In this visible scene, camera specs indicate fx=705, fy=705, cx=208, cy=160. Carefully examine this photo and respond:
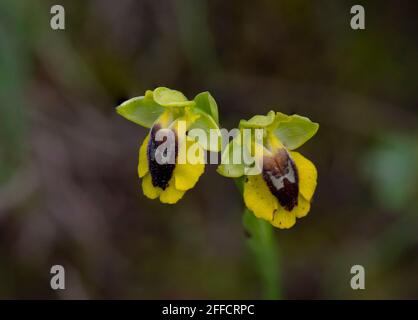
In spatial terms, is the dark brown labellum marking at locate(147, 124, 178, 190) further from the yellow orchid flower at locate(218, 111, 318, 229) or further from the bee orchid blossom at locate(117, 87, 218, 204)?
the yellow orchid flower at locate(218, 111, 318, 229)

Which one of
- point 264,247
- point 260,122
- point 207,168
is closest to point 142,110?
point 260,122

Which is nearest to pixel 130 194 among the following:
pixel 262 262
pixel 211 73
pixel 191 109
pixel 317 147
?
pixel 211 73

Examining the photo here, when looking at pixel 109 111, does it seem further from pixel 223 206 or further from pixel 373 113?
pixel 373 113

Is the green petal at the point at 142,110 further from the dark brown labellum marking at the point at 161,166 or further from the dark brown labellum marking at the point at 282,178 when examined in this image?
the dark brown labellum marking at the point at 282,178

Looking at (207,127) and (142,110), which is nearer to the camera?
(207,127)

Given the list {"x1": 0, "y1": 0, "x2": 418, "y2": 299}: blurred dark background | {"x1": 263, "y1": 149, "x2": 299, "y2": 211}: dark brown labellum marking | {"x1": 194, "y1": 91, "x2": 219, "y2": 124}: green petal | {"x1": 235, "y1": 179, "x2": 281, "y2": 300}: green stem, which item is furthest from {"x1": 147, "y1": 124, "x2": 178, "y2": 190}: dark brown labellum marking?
{"x1": 0, "y1": 0, "x2": 418, "y2": 299}: blurred dark background

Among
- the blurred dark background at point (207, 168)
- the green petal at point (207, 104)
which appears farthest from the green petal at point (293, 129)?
the blurred dark background at point (207, 168)

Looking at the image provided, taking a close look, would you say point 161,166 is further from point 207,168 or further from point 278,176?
point 207,168
